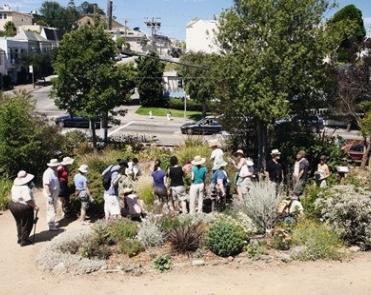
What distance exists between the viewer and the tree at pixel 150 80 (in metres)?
45.1

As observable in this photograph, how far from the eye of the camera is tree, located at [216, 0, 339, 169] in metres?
16.4

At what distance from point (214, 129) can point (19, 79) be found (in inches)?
1575

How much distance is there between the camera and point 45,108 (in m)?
46.9

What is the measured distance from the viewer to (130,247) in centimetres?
1075

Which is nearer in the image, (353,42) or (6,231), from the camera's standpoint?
(6,231)

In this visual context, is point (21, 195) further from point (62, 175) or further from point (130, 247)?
point (130, 247)

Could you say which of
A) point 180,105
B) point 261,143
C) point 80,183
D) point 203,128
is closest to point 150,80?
point 180,105

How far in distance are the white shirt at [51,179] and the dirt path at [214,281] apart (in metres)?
2.17

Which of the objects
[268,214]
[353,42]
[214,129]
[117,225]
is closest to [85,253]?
[117,225]

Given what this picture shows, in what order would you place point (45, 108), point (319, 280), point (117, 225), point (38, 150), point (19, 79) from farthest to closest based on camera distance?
1. point (19, 79)
2. point (45, 108)
3. point (38, 150)
4. point (117, 225)
5. point (319, 280)

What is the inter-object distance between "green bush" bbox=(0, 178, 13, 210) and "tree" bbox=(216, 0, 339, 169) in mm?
7462

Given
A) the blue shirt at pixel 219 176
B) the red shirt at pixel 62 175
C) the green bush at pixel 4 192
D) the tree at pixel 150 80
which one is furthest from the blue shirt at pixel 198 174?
the tree at pixel 150 80

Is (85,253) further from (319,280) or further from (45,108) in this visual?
(45,108)

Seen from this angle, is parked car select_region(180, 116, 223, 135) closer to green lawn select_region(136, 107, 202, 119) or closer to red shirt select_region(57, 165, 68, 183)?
green lawn select_region(136, 107, 202, 119)
